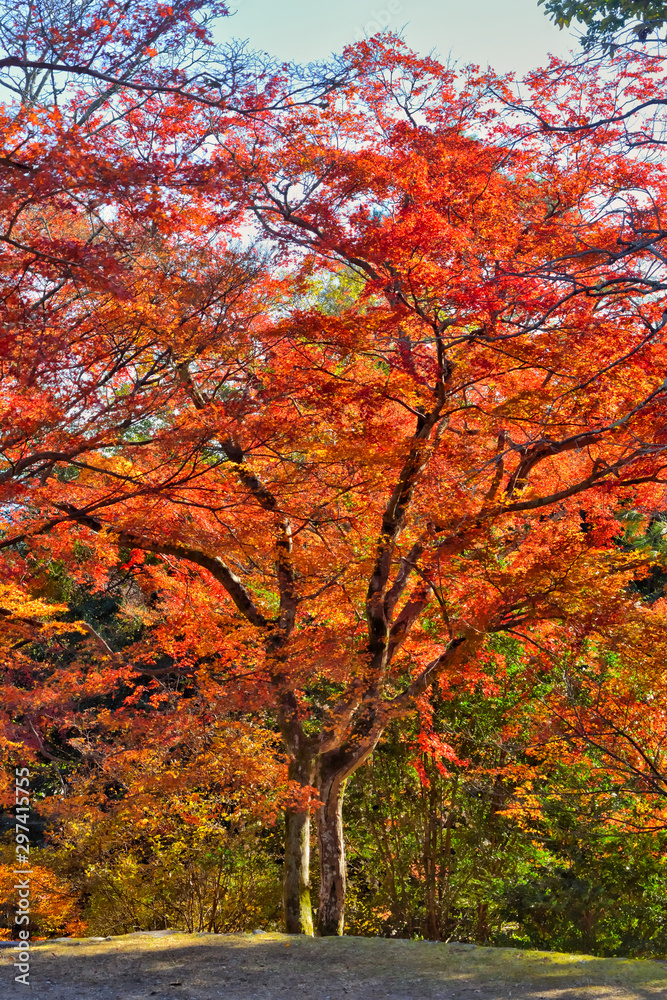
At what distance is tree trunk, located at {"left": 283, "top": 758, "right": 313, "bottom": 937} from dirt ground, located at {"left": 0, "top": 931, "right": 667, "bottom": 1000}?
3.80 ft

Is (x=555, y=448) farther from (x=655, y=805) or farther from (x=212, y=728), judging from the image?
(x=212, y=728)

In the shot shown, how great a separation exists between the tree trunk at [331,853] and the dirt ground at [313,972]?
1085 millimetres

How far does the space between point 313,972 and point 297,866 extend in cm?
215

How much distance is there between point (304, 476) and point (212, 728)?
2.99m

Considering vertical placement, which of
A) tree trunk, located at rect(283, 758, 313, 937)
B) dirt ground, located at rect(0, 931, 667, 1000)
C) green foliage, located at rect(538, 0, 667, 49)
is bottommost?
dirt ground, located at rect(0, 931, 667, 1000)

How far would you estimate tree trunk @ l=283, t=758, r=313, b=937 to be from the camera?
8211 mm

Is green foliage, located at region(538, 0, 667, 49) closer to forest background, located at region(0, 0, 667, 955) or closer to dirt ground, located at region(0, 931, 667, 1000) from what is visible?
forest background, located at region(0, 0, 667, 955)

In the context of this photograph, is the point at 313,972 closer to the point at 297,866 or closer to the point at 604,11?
the point at 297,866

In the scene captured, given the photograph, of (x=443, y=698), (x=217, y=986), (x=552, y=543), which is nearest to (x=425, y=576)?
(x=552, y=543)

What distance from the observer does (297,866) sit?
27.6ft

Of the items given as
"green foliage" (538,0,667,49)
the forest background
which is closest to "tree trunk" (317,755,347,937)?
the forest background

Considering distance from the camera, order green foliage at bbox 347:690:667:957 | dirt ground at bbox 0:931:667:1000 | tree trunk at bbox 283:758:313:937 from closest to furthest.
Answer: dirt ground at bbox 0:931:667:1000, green foliage at bbox 347:690:667:957, tree trunk at bbox 283:758:313:937

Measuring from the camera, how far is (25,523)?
→ 336 inches

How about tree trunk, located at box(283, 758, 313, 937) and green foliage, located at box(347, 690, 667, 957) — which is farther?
tree trunk, located at box(283, 758, 313, 937)
